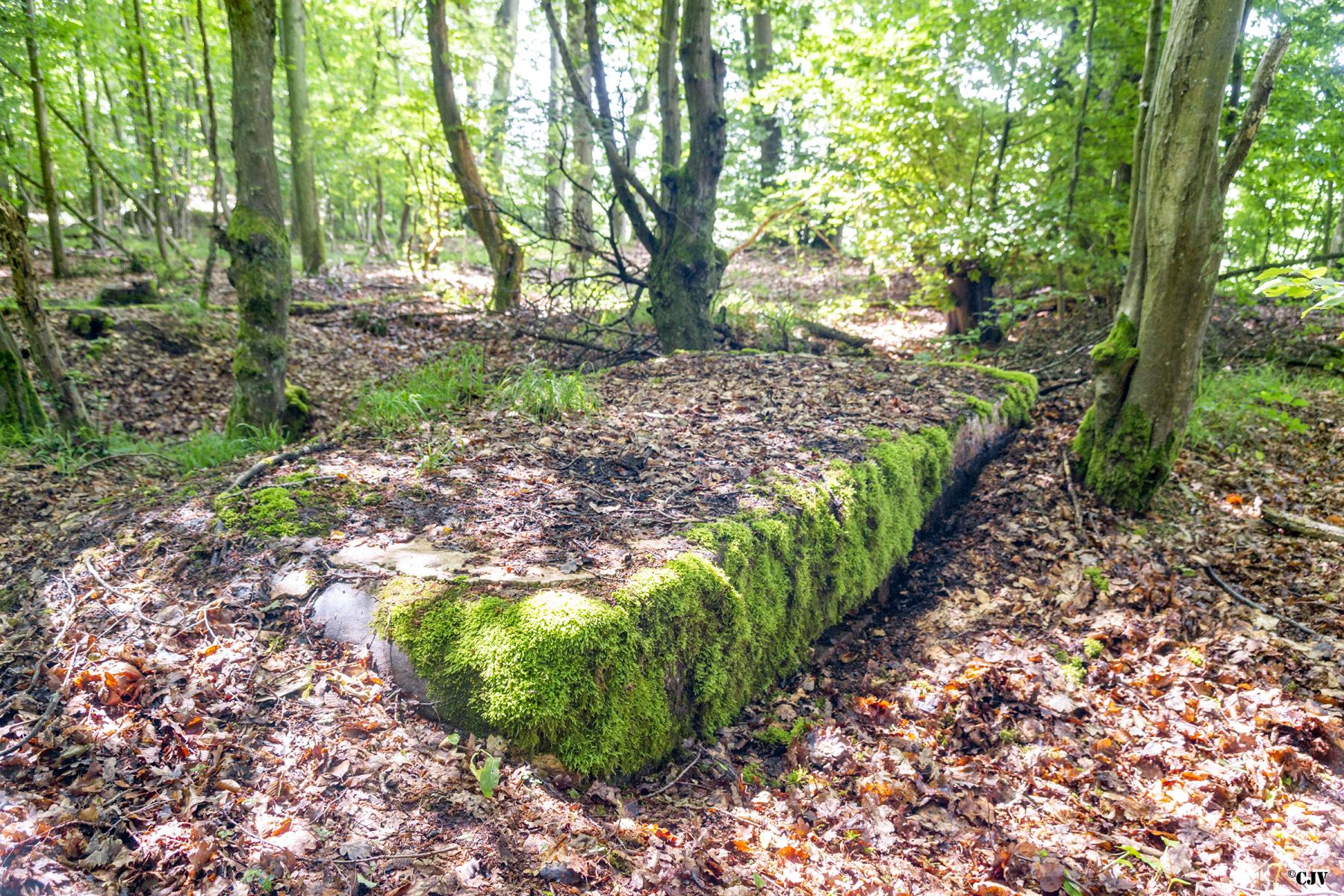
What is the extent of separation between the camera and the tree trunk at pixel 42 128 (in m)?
7.92

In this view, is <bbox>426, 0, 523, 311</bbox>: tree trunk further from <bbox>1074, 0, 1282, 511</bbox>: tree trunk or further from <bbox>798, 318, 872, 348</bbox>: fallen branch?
<bbox>1074, 0, 1282, 511</bbox>: tree trunk

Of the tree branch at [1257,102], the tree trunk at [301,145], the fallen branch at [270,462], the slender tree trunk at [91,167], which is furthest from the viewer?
the tree trunk at [301,145]

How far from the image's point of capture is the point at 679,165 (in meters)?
8.45

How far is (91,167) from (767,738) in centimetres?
1518

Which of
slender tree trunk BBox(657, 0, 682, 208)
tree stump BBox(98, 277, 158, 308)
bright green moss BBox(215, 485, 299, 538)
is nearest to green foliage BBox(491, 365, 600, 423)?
bright green moss BBox(215, 485, 299, 538)

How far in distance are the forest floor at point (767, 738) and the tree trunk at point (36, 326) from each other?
1459mm

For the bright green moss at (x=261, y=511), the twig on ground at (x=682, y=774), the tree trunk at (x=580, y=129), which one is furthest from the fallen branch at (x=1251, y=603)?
the tree trunk at (x=580, y=129)

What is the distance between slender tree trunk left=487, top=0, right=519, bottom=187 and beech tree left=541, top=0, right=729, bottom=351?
1246mm

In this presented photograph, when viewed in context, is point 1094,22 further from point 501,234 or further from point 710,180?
point 501,234

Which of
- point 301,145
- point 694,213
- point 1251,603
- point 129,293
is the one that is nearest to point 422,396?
point 694,213

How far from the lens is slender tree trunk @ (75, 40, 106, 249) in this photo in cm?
1073

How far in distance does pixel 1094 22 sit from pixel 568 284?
6.76m

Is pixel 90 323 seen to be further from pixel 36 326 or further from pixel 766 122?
pixel 766 122

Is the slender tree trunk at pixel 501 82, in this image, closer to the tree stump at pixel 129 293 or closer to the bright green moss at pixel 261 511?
the tree stump at pixel 129 293
